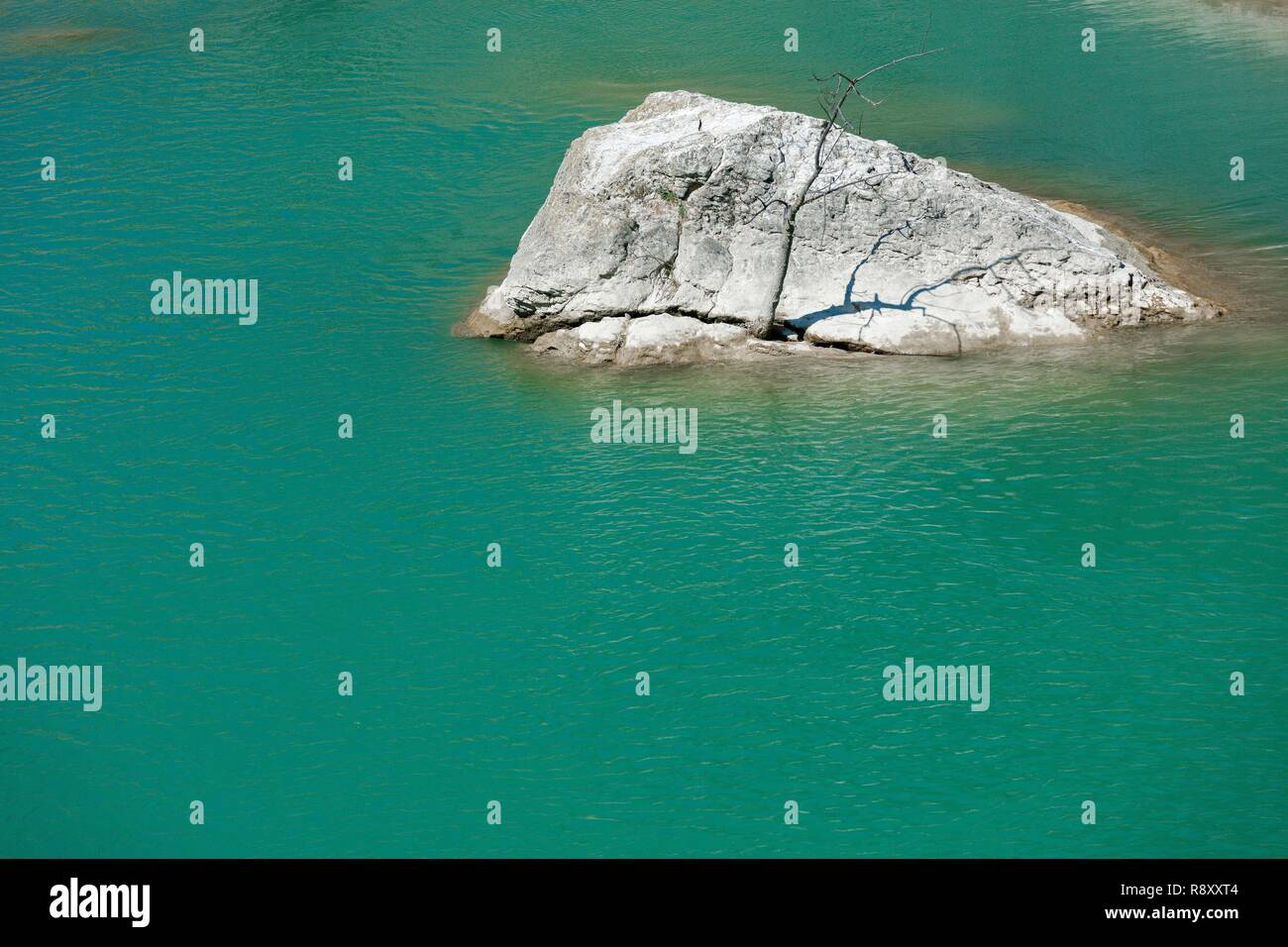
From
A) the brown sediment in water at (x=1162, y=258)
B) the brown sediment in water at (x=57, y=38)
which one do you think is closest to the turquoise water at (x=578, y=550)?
the brown sediment in water at (x=1162, y=258)

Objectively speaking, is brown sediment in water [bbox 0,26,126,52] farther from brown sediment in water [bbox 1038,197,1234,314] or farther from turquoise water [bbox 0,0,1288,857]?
brown sediment in water [bbox 1038,197,1234,314]

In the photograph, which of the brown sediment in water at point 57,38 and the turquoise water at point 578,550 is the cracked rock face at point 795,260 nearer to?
the turquoise water at point 578,550

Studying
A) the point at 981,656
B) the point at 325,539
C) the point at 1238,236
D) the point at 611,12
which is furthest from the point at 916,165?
the point at 611,12

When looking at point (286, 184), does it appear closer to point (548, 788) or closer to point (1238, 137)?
point (548, 788)

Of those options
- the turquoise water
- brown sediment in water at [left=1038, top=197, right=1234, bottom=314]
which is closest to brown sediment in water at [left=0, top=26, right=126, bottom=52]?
the turquoise water

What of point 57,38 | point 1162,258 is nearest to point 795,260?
point 1162,258

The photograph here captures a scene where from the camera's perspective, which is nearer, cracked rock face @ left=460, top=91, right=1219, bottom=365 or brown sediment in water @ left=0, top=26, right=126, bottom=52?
cracked rock face @ left=460, top=91, right=1219, bottom=365

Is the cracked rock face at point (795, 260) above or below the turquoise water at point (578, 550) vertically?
above
